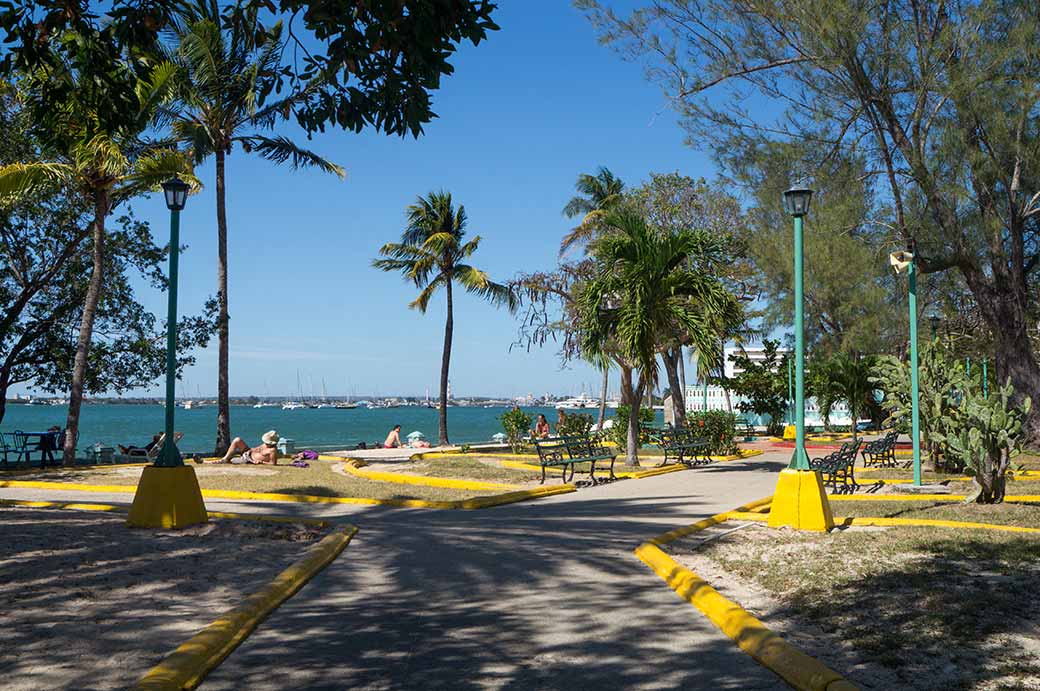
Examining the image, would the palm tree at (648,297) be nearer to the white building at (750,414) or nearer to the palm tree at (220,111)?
the palm tree at (220,111)

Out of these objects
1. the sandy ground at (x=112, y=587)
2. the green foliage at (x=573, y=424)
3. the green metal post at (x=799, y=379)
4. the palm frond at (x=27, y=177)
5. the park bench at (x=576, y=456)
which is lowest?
the sandy ground at (x=112, y=587)

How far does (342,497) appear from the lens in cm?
1438

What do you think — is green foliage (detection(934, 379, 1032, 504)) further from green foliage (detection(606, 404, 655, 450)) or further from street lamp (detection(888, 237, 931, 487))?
green foliage (detection(606, 404, 655, 450))

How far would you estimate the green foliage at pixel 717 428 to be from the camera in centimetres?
2631

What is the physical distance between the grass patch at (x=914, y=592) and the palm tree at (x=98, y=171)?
15596 millimetres

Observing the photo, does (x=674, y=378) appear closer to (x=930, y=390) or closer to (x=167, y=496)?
(x=930, y=390)

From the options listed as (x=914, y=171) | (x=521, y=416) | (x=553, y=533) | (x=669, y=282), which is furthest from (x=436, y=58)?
(x=521, y=416)

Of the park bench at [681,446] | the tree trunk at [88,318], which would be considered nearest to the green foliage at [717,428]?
the park bench at [681,446]

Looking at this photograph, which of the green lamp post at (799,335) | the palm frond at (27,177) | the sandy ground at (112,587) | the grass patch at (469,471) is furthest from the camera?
the palm frond at (27,177)

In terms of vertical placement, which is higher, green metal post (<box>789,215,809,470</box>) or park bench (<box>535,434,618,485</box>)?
green metal post (<box>789,215,809,470</box>)

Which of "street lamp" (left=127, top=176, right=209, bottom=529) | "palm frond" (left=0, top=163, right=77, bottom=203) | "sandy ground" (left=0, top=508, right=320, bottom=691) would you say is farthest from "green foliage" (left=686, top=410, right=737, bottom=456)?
"street lamp" (left=127, top=176, right=209, bottom=529)

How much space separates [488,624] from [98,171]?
62.4ft

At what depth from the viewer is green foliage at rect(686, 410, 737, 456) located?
86.3 ft

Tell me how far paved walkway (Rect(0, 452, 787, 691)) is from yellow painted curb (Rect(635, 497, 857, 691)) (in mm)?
88
